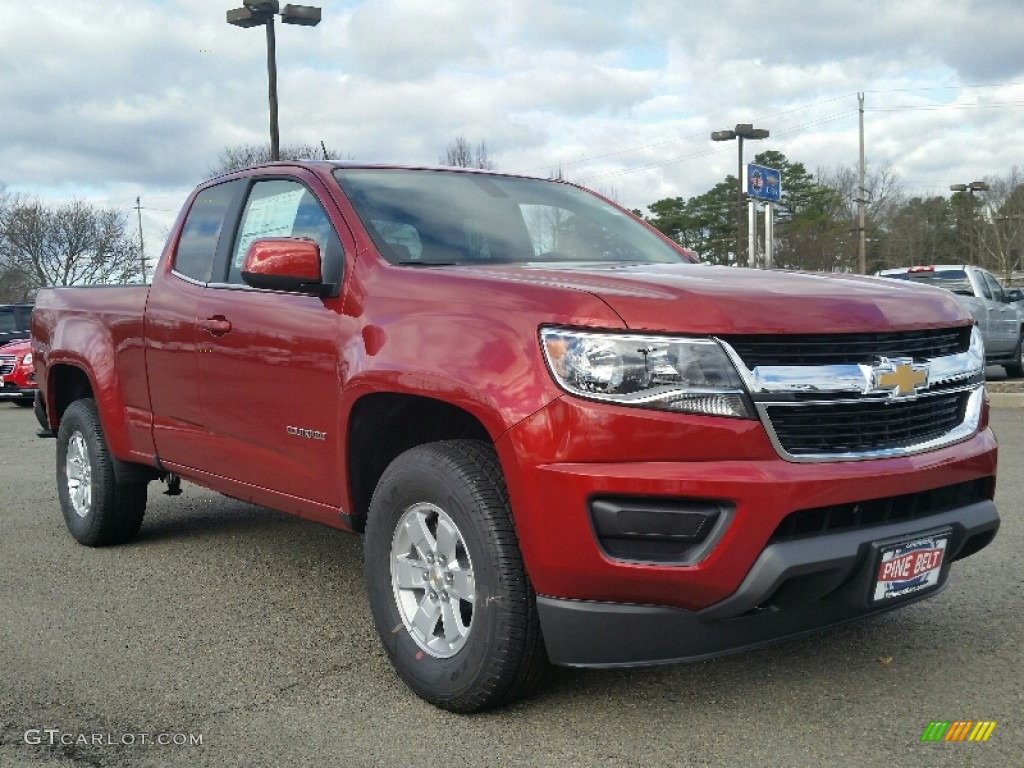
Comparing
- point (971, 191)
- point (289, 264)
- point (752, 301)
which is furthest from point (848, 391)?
point (971, 191)

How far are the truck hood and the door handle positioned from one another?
4.32 ft

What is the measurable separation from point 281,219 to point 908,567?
2709 millimetres

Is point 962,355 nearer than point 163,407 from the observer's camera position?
Yes

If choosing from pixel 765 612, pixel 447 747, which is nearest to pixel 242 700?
pixel 447 747

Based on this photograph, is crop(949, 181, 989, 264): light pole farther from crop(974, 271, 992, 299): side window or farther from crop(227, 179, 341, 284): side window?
crop(227, 179, 341, 284): side window

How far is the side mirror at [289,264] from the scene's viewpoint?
3646mm

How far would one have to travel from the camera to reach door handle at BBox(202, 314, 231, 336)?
168 inches

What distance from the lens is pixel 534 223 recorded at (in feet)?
14.3

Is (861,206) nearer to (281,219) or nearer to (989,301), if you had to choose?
(989,301)

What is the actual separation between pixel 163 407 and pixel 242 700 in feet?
6.17

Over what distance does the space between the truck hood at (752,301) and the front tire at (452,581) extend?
606 mm

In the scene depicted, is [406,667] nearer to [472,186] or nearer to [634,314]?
[634,314]

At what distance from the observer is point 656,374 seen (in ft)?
9.12

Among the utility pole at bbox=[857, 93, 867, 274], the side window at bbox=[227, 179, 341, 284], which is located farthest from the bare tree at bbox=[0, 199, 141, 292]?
the side window at bbox=[227, 179, 341, 284]
